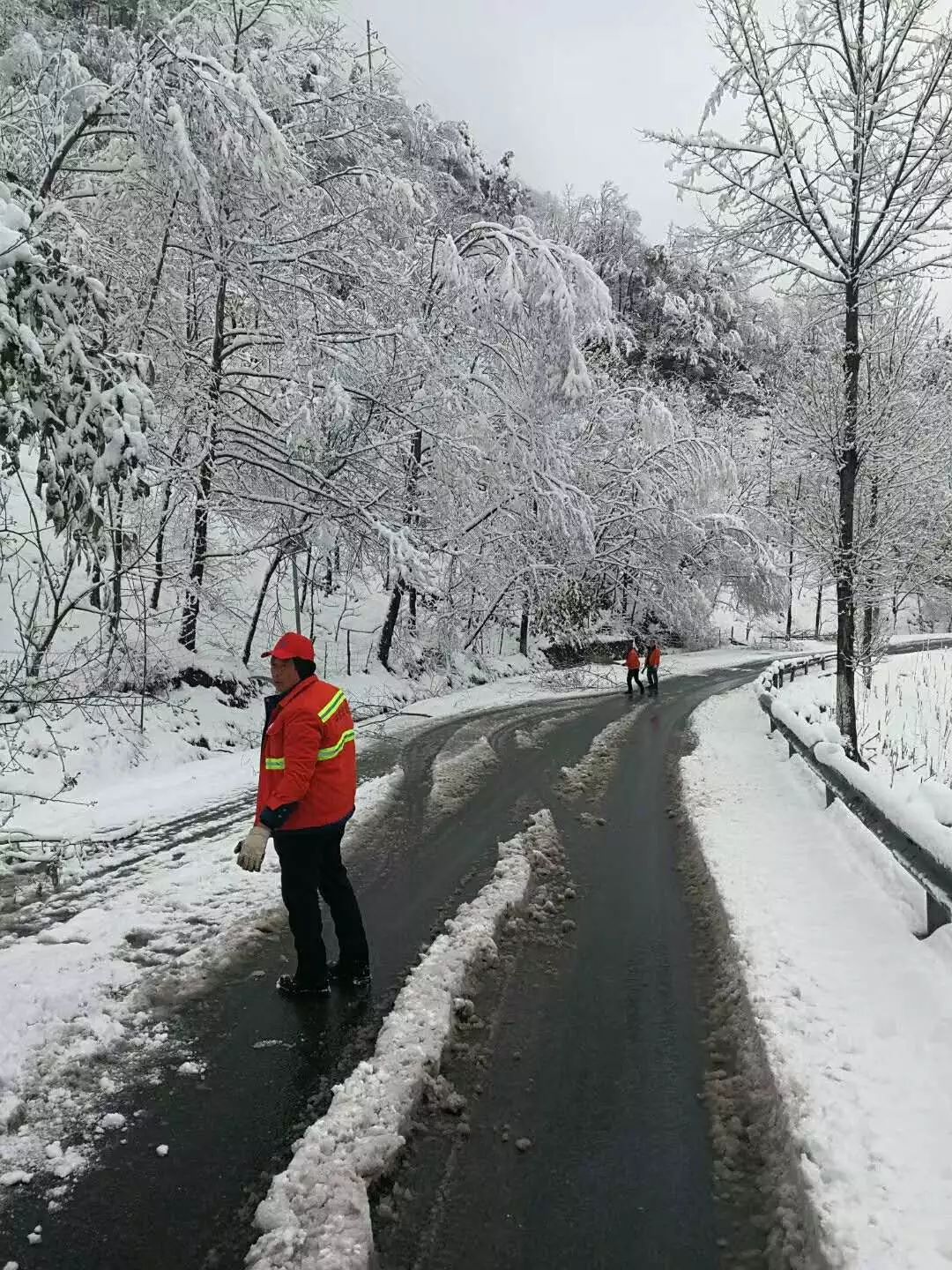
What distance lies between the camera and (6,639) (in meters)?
13.1

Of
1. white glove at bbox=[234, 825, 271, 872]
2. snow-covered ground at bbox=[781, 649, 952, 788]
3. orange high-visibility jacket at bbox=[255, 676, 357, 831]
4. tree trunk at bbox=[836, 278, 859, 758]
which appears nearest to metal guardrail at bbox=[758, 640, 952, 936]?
snow-covered ground at bbox=[781, 649, 952, 788]

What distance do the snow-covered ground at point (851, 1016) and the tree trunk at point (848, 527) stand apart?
484 centimetres

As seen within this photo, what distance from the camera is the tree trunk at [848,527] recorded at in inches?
491

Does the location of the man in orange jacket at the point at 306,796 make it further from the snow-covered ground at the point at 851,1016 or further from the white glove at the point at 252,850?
the snow-covered ground at the point at 851,1016

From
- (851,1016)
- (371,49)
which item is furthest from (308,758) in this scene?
(371,49)

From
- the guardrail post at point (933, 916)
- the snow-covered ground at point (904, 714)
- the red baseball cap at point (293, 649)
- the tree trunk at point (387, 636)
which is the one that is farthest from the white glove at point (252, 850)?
the tree trunk at point (387, 636)

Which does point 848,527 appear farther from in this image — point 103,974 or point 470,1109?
point 103,974

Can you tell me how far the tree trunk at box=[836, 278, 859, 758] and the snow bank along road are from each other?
766 cm

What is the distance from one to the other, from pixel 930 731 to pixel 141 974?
15526 millimetres

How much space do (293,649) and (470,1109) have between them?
7.97ft

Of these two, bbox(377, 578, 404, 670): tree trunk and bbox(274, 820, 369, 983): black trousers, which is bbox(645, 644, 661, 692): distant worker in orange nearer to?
bbox(377, 578, 404, 670): tree trunk

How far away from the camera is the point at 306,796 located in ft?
14.4

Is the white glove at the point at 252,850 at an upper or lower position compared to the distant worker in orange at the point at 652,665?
lower

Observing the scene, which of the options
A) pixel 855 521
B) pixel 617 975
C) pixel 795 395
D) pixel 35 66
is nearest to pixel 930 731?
pixel 855 521
